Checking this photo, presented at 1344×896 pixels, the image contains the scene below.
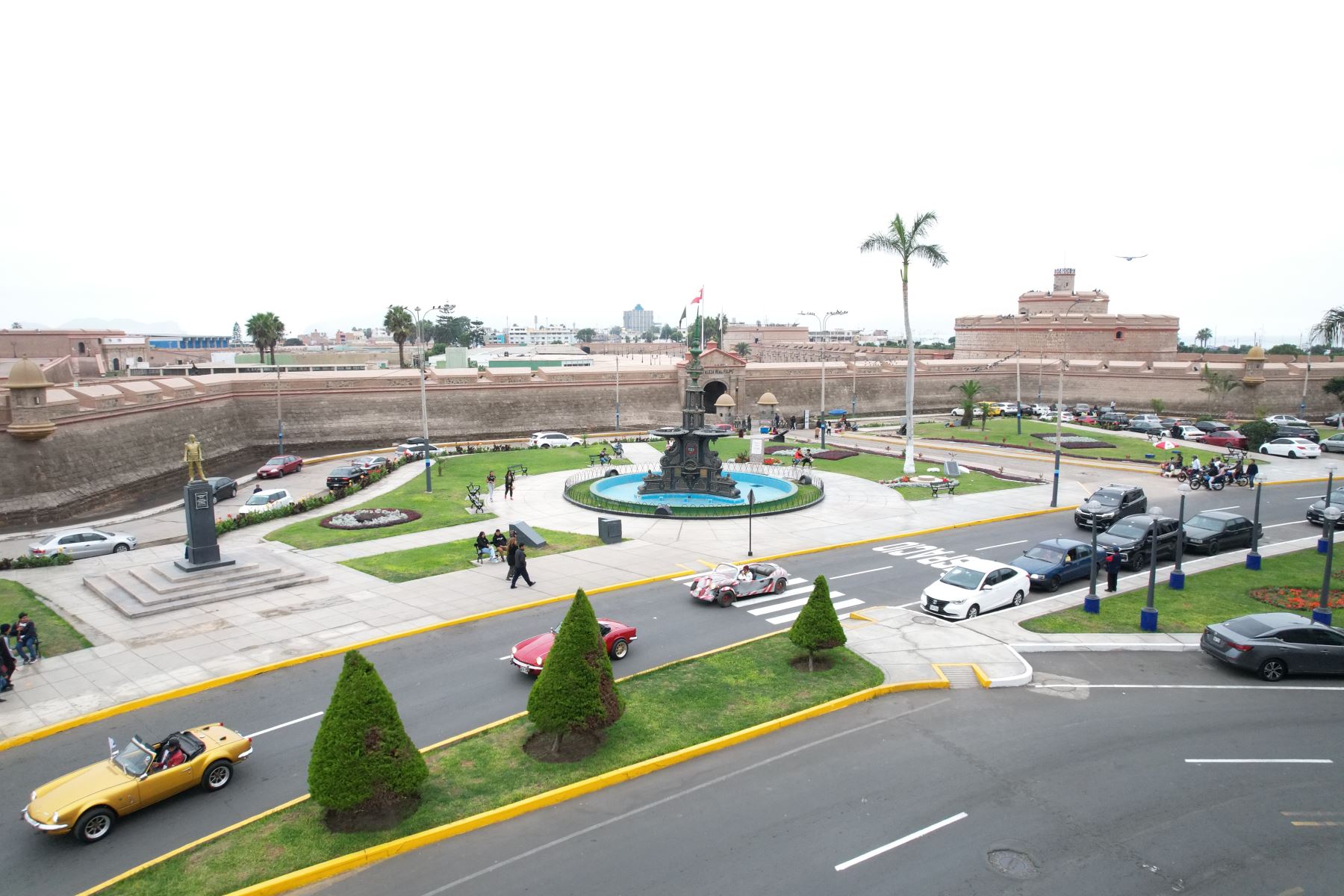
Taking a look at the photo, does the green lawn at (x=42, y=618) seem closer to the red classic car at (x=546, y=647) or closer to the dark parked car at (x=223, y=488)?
the red classic car at (x=546, y=647)

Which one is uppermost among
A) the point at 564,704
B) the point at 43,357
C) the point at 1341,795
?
the point at 43,357

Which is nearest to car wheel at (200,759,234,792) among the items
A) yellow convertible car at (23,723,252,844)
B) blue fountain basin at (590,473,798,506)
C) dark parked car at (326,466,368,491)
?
yellow convertible car at (23,723,252,844)

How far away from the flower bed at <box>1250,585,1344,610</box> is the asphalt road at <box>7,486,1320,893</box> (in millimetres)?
4390

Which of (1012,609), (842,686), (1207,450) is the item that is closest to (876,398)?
(1207,450)

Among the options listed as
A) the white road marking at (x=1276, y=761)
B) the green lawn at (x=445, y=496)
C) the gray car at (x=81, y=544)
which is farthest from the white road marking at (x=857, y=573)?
the gray car at (x=81, y=544)

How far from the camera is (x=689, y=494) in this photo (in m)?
36.7

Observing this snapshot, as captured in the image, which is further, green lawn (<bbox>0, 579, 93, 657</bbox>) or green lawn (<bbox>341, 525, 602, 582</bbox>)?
green lawn (<bbox>341, 525, 602, 582</bbox>)

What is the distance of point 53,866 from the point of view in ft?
34.9

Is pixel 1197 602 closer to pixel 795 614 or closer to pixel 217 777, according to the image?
pixel 795 614

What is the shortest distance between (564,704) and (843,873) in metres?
4.81

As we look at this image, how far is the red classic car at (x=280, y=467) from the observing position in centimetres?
4422

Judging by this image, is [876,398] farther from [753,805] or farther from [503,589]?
[753,805]

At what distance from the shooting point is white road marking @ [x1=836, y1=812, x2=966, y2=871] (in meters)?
10.5

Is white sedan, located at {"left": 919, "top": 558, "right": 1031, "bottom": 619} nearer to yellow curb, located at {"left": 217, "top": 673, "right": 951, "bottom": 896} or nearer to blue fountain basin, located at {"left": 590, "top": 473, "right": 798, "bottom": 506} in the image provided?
yellow curb, located at {"left": 217, "top": 673, "right": 951, "bottom": 896}
